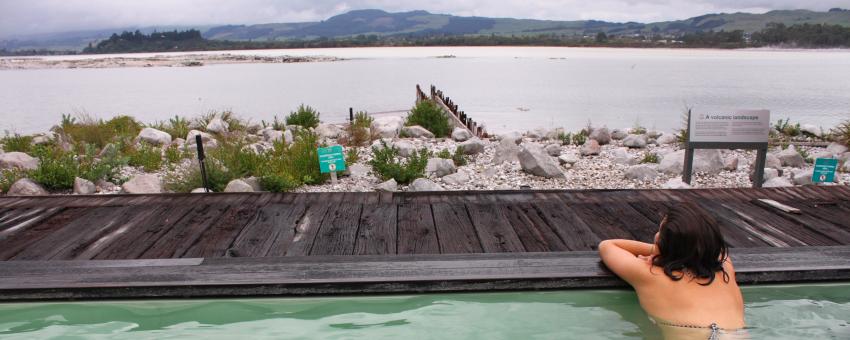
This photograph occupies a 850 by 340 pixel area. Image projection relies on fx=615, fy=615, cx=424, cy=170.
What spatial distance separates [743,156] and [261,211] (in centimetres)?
793

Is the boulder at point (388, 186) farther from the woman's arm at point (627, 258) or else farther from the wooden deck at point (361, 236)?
the woman's arm at point (627, 258)

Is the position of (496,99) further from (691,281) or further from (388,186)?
(691,281)

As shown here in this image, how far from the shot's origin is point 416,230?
462 centimetres

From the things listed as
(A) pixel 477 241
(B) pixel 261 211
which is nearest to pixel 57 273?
(B) pixel 261 211

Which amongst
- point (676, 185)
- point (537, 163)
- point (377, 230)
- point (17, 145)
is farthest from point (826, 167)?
point (17, 145)

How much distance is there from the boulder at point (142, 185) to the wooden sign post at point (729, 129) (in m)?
6.12

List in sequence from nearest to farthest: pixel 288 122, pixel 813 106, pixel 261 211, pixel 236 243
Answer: pixel 236 243
pixel 261 211
pixel 288 122
pixel 813 106

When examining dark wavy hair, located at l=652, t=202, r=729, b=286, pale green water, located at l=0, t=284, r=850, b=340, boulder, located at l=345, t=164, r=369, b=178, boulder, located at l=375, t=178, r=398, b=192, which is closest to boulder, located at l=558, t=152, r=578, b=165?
A: boulder, located at l=345, t=164, r=369, b=178

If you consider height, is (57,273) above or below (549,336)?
above

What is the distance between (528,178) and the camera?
8102 millimetres

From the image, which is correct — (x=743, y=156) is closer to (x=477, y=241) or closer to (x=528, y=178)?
(x=528, y=178)

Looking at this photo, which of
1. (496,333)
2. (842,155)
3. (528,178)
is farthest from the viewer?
(842,155)

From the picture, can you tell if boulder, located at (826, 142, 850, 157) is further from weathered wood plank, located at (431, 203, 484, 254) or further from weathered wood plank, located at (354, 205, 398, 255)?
weathered wood plank, located at (354, 205, 398, 255)

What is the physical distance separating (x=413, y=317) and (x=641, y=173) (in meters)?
5.30
